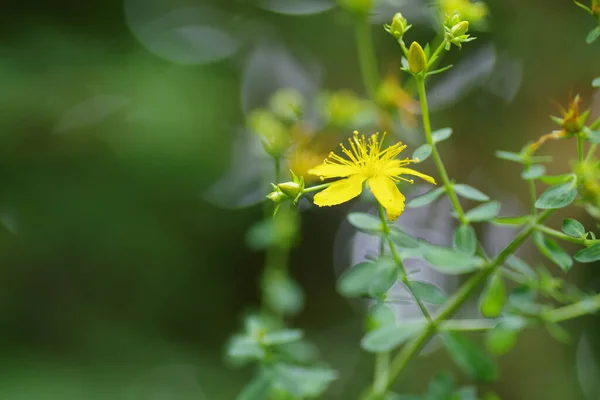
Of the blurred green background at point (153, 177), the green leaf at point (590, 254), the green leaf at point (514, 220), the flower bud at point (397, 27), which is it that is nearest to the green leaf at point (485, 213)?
the green leaf at point (514, 220)

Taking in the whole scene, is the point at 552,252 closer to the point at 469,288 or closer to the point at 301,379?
the point at 469,288

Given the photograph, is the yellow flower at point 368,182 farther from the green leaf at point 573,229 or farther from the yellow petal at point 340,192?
the green leaf at point 573,229

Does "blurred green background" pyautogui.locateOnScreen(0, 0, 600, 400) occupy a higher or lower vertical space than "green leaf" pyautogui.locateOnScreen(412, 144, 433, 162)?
higher

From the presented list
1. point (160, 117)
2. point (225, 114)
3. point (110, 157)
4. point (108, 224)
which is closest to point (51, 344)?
point (108, 224)

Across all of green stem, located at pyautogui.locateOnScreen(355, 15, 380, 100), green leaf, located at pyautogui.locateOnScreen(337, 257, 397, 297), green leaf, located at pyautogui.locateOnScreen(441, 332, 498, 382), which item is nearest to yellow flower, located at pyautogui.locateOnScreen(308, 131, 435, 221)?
green leaf, located at pyautogui.locateOnScreen(337, 257, 397, 297)

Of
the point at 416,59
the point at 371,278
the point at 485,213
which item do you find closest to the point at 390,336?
the point at 371,278

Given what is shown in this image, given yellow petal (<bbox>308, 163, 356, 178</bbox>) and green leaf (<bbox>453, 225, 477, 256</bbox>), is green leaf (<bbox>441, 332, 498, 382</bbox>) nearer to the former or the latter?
green leaf (<bbox>453, 225, 477, 256</bbox>)
